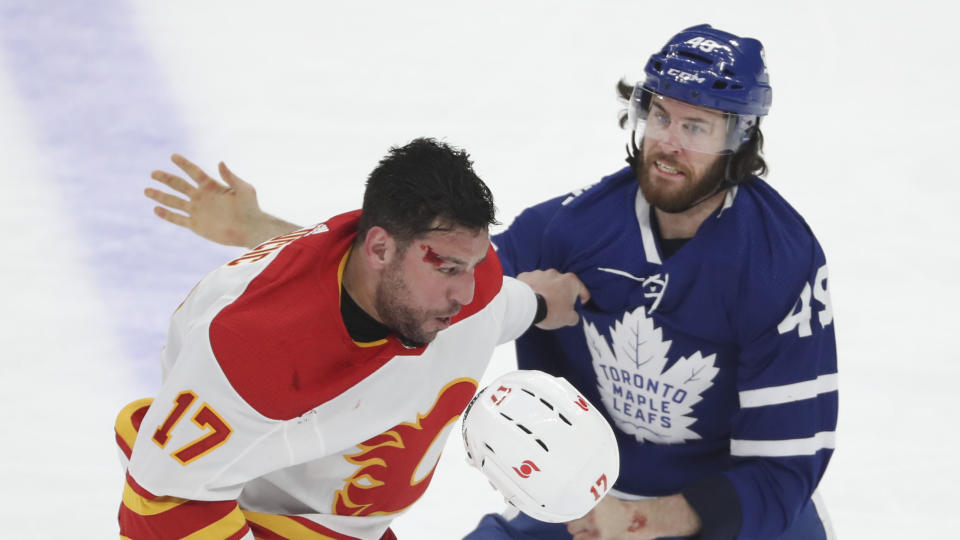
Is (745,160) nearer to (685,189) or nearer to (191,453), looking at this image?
(685,189)

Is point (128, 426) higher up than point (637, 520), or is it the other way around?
point (128, 426)

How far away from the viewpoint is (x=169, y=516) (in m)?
2.43

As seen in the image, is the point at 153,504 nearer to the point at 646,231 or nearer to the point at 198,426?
the point at 198,426

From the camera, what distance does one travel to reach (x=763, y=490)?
2.98 meters

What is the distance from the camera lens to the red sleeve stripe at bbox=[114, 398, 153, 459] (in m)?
2.68

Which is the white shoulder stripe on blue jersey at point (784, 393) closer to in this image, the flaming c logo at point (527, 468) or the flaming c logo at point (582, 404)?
the flaming c logo at point (582, 404)

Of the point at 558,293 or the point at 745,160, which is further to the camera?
the point at 558,293

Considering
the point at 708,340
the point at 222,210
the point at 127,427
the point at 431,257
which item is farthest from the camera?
the point at 222,210

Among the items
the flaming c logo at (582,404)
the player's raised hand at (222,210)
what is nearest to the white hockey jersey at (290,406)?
the flaming c logo at (582,404)

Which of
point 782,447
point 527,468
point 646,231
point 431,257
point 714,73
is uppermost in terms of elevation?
point 714,73

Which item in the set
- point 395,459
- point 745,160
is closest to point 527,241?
point 745,160

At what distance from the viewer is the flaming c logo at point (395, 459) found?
2.82 m

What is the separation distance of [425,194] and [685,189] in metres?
0.82

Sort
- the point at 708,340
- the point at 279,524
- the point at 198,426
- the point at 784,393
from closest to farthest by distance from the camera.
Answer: the point at 198,426, the point at 279,524, the point at 784,393, the point at 708,340
